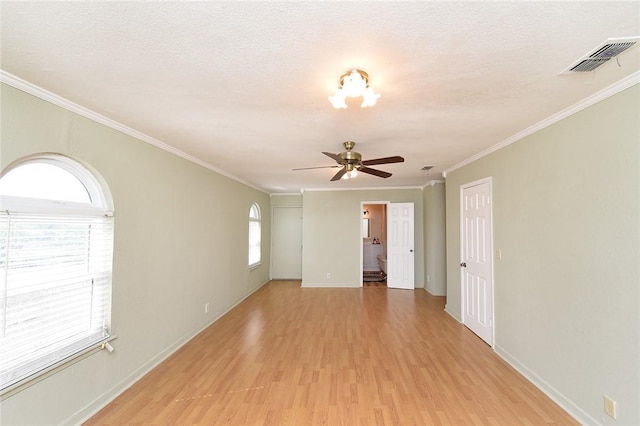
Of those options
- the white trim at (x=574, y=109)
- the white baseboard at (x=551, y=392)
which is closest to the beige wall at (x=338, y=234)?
the white trim at (x=574, y=109)

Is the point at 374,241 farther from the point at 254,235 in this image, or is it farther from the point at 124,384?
the point at 124,384

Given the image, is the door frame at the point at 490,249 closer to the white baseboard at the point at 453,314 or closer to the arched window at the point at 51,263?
the white baseboard at the point at 453,314

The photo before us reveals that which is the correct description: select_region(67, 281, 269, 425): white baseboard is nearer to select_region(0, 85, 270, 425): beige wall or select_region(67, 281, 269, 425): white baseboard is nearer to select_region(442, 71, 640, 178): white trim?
select_region(0, 85, 270, 425): beige wall

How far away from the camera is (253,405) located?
221 centimetres

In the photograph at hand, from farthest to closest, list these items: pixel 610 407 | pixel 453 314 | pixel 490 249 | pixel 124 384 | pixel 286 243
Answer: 1. pixel 286 243
2. pixel 453 314
3. pixel 490 249
4. pixel 124 384
5. pixel 610 407

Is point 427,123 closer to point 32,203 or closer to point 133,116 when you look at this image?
point 133,116

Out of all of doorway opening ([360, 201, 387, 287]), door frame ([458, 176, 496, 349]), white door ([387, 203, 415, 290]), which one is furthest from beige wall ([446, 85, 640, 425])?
doorway opening ([360, 201, 387, 287])

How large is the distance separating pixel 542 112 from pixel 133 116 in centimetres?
334

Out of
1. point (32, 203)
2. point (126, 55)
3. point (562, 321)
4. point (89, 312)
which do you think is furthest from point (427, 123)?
point (89, 312)

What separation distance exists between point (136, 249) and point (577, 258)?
3786mm

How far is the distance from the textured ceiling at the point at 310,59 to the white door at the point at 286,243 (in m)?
4.89

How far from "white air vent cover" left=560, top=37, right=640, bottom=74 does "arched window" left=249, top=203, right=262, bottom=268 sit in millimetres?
5298

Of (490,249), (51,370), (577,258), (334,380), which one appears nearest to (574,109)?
(577,258)

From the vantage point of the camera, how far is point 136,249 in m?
2.60
